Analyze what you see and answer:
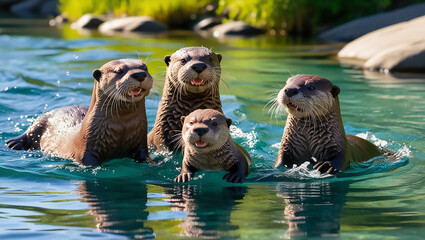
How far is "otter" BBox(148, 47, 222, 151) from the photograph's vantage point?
611 centimetres

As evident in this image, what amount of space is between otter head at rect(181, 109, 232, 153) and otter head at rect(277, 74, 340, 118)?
55 centimetres

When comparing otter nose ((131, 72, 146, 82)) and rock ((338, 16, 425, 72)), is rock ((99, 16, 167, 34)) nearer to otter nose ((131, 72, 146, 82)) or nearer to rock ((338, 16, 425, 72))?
rock ((338, 16, 425, 72))

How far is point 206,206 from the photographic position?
475 centimetres

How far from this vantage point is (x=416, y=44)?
11914 mm

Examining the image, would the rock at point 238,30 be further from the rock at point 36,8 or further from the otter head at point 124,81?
the otter head at point 124,81

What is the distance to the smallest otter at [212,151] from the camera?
524 centimetres

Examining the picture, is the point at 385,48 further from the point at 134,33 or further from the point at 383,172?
the point at 134,33

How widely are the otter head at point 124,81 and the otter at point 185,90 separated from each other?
17.9 inches

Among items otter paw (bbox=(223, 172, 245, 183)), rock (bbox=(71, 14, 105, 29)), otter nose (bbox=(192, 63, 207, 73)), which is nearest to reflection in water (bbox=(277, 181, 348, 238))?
otter paw (bbox=(223, 172, 245, 183))

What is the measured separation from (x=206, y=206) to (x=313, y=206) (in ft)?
2.35

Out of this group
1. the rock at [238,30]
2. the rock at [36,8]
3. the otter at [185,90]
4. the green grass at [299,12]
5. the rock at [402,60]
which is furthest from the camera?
the rock at [36,8]

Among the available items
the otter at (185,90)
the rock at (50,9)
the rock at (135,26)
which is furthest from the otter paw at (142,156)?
the rock at (50,9)

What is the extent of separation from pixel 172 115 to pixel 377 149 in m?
1.93

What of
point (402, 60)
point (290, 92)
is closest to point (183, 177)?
point (290, 92)
